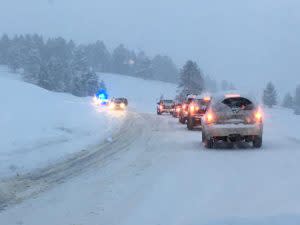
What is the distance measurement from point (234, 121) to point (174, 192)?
867 centimetres

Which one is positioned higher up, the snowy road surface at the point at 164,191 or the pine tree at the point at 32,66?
the pine tree at the point at 32,66

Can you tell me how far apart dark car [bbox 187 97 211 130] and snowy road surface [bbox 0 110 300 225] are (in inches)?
465

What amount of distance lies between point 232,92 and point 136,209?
1156 centimetres

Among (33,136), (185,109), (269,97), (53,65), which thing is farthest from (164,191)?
(269,97)

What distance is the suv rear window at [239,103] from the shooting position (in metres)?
18.7

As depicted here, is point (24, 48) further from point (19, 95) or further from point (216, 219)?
point (216, 219)

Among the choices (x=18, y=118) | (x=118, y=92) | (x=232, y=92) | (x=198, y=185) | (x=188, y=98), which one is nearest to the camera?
(x=198, y=185)

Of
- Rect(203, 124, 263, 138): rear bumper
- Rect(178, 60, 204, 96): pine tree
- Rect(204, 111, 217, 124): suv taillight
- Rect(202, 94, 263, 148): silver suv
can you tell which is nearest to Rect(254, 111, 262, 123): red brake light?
Rect(202, 94, 263, 148): silver suv

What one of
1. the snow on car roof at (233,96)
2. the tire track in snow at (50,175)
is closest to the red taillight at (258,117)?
the snow on car roof at (233,96)

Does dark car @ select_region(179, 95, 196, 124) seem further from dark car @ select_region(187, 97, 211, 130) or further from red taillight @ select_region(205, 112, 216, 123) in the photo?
red taillight @ select_region(205, 112, 216, 123)

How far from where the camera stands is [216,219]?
781cm

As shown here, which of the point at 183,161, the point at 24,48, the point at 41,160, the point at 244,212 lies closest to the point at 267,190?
the point at 244,212

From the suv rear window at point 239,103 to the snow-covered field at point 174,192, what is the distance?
194cm

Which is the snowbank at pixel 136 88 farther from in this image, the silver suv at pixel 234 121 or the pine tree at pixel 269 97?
the silver suv at pixel 234 121
